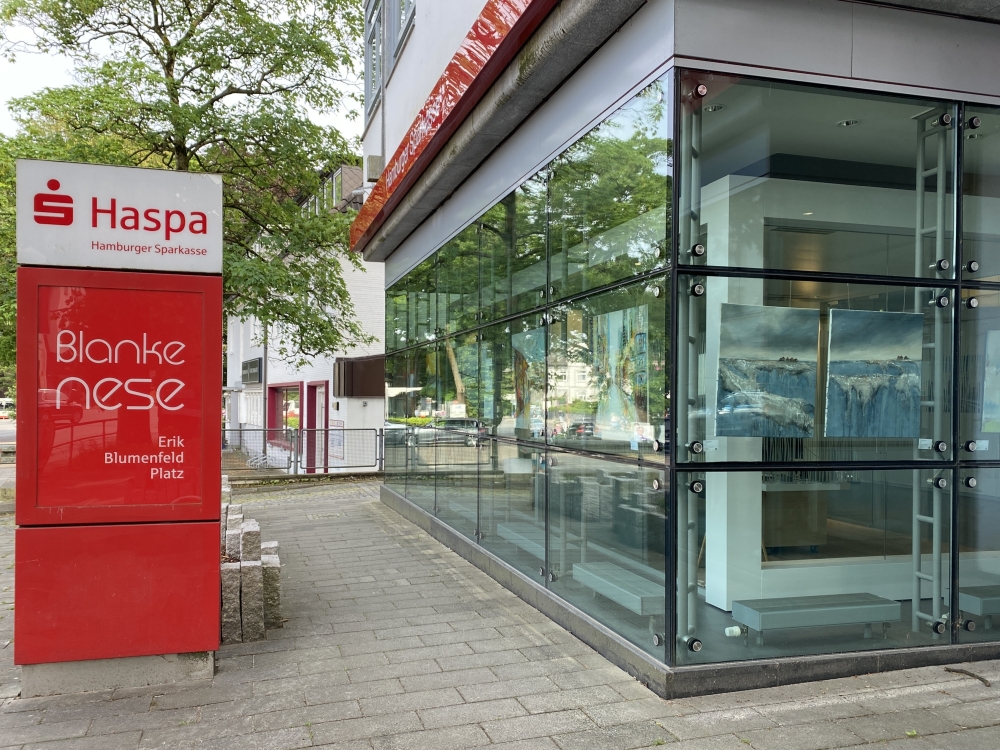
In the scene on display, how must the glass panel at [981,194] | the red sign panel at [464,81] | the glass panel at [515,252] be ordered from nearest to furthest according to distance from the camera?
the glass panel at [981,194]
the red sign panel at [464,81]
the glass panel at [515,252]

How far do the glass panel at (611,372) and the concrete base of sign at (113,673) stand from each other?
9.57ft

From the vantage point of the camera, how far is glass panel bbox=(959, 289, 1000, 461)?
546 centimetres

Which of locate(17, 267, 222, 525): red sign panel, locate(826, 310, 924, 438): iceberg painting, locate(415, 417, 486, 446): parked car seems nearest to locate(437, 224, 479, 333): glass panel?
locate(415, 417, 486, 446): parked car

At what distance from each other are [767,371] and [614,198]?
5.13 feet

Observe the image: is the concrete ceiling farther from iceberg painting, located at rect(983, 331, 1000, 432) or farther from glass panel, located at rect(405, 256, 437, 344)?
glass panel, located at rect(405, 256, 437, 344)

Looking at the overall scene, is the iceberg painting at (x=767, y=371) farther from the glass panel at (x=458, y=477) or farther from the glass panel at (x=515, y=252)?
the glass panel at (x=458, y=477)

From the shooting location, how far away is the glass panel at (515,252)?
7.11 metres

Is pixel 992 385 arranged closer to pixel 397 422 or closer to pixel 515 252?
pixel 515 252

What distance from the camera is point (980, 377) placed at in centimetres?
551

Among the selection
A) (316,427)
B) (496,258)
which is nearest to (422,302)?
(496,258)

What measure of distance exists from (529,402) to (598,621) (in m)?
2.18

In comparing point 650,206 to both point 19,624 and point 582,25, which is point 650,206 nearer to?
point 582,25

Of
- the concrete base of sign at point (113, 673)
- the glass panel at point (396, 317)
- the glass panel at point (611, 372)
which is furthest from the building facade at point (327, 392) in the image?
the concrete base of sign at point (113, 673)

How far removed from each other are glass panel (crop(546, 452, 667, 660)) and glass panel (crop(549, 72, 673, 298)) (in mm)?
1334
